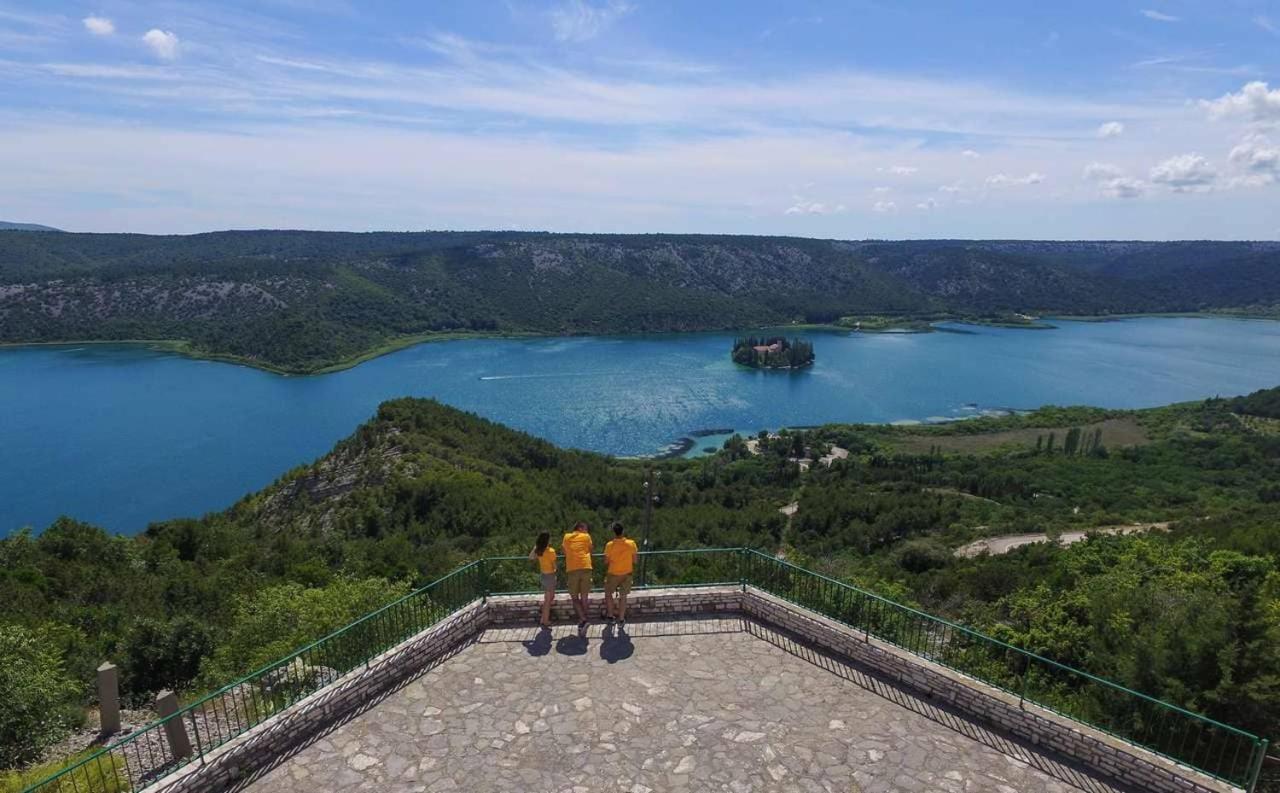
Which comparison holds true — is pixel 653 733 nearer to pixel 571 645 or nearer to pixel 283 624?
pixel 571 645

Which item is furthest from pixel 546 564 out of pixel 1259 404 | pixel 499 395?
pixel 1259 404

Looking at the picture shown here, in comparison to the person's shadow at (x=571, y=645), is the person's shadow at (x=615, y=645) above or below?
above

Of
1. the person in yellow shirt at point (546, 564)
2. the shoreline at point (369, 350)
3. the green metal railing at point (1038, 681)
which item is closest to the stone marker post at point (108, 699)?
the person in yellow shirt at point (546, 564)

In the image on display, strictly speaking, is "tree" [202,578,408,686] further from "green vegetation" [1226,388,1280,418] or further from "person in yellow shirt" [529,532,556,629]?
"green vegetation" [1226,388,1280,418]

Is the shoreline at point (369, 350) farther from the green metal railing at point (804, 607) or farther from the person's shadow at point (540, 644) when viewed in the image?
the person's shadow at point (540, 644)

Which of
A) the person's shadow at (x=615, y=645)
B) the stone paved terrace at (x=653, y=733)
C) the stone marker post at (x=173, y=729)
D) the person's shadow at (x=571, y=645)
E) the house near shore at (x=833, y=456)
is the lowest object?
the house near shore at (x=833, y=456)

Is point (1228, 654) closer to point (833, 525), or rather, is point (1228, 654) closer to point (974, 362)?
point (833, 525)
